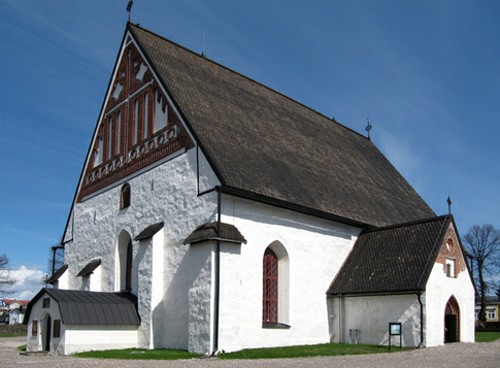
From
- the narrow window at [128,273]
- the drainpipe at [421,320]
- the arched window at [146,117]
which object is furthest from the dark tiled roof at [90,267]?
the drainpipe at [421,320]

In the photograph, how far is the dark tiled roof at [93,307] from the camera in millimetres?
21281

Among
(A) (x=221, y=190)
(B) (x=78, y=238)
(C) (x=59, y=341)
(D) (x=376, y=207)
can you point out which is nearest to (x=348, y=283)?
(D) (x=376, y=207)

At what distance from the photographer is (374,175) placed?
113ft

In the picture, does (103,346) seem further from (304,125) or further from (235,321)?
(304,125)

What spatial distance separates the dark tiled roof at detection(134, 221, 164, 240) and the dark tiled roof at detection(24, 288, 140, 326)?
265 centimetres

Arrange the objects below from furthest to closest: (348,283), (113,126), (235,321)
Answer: (113,126) → (348,283) → (235,321)

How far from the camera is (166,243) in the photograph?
22.8 metres

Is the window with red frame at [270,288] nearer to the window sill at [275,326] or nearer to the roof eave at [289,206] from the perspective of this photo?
the window sill at [275,326]

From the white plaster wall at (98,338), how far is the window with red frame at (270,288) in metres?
5.22

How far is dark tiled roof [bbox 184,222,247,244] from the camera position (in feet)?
65.8

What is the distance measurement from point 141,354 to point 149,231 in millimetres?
5163

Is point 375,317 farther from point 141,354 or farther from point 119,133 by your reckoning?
point 119,133

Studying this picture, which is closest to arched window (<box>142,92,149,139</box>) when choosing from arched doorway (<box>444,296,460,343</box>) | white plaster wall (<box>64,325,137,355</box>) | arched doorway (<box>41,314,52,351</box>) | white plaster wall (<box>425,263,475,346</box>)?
white plaster wall (<box>64,325,137,355</box>)

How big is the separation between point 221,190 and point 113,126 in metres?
10.1
